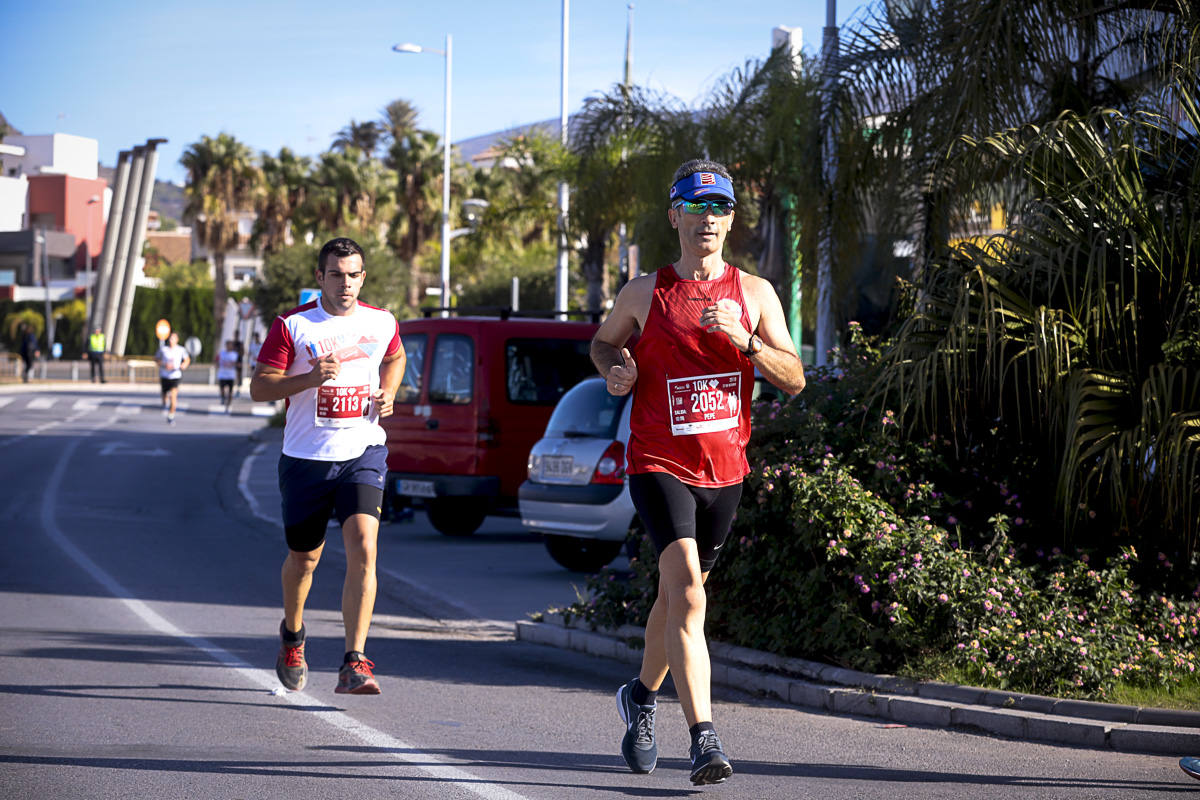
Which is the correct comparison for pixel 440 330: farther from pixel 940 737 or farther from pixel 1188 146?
pixel 940 737

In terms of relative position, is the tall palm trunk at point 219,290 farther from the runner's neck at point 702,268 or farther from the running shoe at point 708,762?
the running shoe at point 708,762

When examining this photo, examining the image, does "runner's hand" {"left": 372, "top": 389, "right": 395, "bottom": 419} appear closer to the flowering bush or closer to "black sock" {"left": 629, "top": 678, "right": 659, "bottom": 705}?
"black sock" {"left": 629, "top": 678, "right": 659, "bottom": 705}

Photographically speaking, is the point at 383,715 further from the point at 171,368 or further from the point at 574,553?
the point at 171,368

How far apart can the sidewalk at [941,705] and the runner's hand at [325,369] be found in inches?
101

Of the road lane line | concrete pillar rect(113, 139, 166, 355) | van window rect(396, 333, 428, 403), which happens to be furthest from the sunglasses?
concrete pillar rect(113, 139, 166, 355)

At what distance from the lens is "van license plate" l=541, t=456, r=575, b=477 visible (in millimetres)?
11180

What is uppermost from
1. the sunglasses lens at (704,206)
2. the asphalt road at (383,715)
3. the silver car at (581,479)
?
the sunglasses lens at (704,206)

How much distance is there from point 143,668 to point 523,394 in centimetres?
661

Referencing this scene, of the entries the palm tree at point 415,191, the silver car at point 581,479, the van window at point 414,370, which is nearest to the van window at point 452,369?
the van window at point 414,370

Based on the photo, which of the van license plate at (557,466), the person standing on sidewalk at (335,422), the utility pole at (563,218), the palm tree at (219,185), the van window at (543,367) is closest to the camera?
the person standing on sidewalk at (335,422)

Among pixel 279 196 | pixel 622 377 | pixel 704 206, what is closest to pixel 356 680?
pixel 622 377

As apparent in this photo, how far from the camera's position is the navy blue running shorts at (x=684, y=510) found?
5.12 metres

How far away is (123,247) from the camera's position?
6969cm

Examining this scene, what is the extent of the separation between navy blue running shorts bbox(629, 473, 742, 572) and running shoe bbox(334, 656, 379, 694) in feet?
5.42
